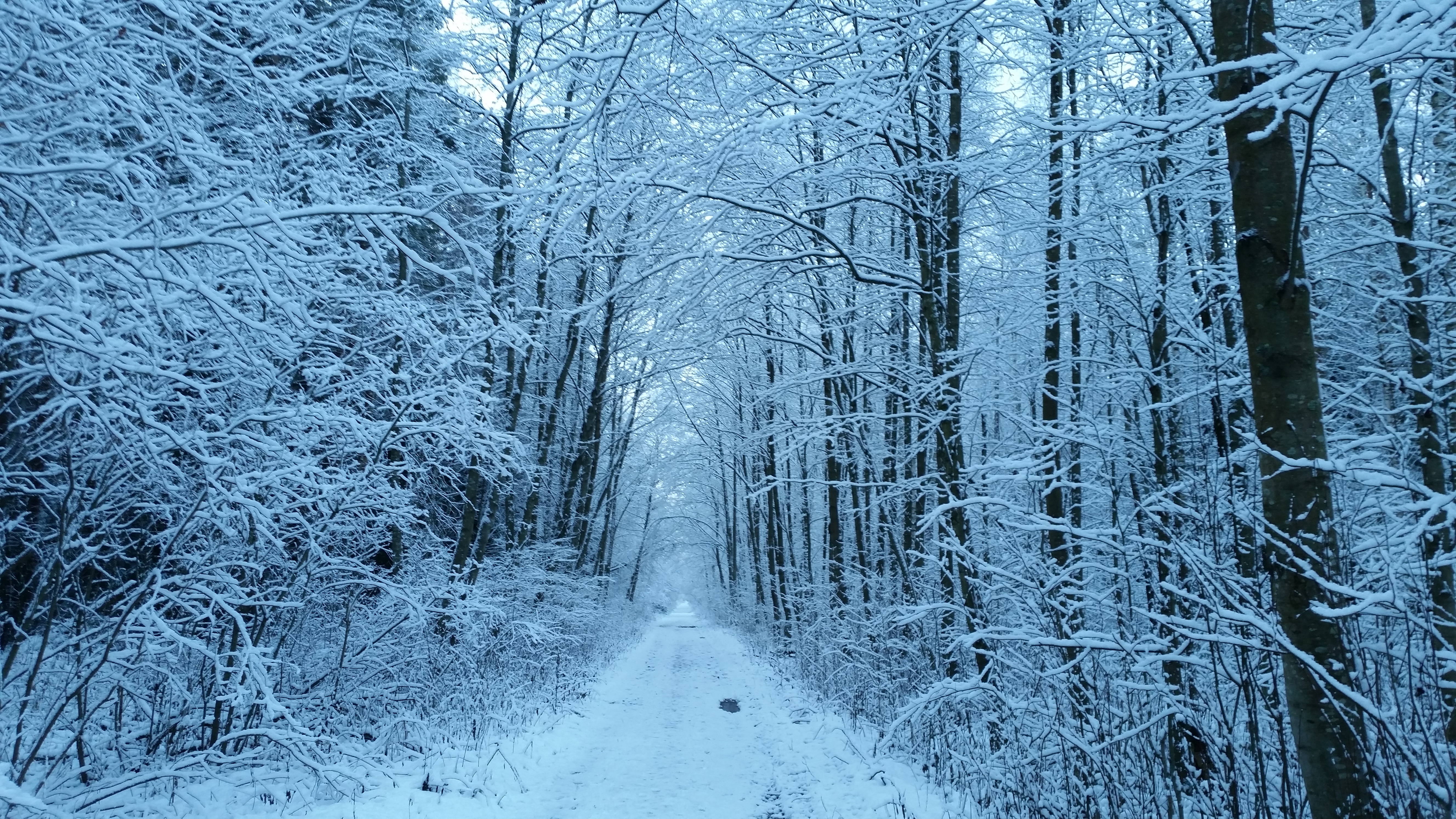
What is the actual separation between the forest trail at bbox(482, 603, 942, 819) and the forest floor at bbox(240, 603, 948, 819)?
18 mm

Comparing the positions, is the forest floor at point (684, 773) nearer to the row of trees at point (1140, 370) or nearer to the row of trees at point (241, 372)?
the row of trees at point (1140, 370)

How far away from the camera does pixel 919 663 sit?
7.88 m

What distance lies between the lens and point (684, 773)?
7090mm

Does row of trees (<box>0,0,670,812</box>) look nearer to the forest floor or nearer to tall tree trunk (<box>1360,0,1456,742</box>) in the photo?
the forest floor

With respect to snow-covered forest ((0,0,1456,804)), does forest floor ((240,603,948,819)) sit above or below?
below

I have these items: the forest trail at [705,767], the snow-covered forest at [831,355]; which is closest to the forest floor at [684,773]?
the forest trail at [705,767]

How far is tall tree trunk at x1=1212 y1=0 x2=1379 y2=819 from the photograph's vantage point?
2.66m

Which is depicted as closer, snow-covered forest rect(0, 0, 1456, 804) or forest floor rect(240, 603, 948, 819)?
snow-covered forest rect(0, 0, 1456, 804)

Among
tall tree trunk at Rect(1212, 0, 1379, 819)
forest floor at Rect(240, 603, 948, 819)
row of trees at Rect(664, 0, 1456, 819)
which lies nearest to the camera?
tall tree trunk at Rect(1212, 0, 1379, 819)

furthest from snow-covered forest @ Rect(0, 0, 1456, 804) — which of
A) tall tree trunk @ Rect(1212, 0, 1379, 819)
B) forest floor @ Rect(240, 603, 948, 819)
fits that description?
forest floor @ Rect(240, 603, 948, 819)

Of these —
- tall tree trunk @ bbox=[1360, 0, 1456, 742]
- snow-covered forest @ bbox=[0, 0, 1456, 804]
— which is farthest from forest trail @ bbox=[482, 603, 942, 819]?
tall tree trunk @ bbox=[1360, 0, 1456, 742]

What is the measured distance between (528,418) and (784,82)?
14109 millimetres

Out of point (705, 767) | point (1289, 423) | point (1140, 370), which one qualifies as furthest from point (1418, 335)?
point (705, 767)

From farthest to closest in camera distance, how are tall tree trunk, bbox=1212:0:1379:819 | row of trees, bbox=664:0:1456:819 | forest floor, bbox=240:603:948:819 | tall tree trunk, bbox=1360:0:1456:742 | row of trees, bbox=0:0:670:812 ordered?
forest floor, bbox=240:603:948:819, tall tree trunk, bbox=1360:0:1456:742, row of trees, bbox=0:0:670:812, row of trees, bbox=664:0:1456:819, tall tree trunk, bbox=1212:0:1379:819
